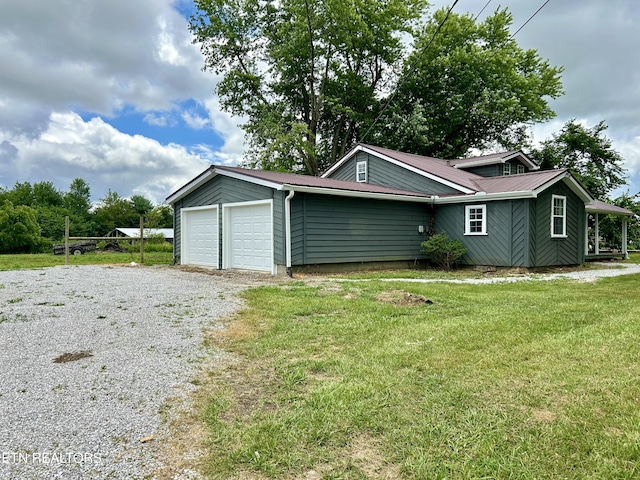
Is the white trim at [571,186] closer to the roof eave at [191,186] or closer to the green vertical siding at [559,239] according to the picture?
the green vertical siding at [559,239]

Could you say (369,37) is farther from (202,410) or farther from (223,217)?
(202,410)

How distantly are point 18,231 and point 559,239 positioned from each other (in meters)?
36.9

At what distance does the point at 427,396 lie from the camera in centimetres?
305

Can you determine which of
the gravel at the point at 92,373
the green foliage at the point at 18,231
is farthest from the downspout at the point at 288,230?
the green foliage at the point at 18,231

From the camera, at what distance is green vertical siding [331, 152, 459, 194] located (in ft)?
48.3

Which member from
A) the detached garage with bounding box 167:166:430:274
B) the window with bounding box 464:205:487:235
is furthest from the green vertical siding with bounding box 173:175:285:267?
the window with bounding box 464:205:487:235

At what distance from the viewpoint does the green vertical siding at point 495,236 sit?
1241cm

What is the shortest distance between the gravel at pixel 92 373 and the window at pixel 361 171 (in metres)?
11.3

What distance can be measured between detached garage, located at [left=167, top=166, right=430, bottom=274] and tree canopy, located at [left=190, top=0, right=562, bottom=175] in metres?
10.6

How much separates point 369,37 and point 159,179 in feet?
68.4

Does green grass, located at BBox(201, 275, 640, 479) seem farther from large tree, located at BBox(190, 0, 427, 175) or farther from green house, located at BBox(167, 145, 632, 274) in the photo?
large tree, located at BBox(190, 0, 427, 175)

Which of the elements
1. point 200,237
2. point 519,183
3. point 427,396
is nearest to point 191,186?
point 200,237

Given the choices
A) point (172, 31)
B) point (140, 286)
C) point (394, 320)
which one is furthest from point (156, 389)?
point (172, 31)

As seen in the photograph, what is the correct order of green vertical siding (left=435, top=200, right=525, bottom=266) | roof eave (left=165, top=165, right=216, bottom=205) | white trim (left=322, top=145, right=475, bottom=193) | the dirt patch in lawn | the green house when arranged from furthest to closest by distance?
white trim (left=322, top=145, right=475, bottom=193) < roof eave (left=165, top=165, right=216, bottom=205) < green vertical siding (left=435, top=200, right=525, bottom=266) < the green house < the dirt patch in lawn
